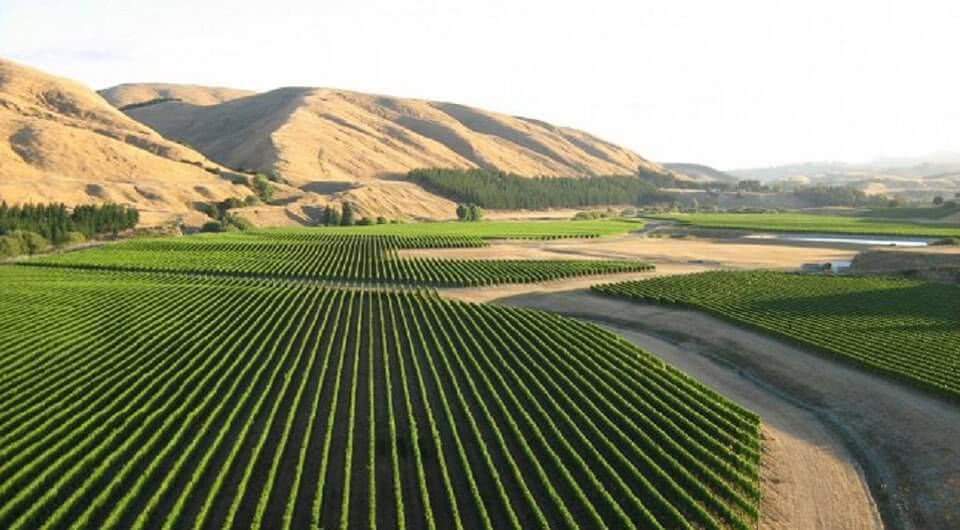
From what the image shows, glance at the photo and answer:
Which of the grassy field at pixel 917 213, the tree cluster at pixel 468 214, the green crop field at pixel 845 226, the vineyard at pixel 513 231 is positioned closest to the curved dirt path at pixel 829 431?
the vineyard at pixel 513 231

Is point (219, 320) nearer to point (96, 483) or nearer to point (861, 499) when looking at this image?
point (96, 483)

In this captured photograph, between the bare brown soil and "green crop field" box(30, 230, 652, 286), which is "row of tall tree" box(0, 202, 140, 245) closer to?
"green crop field" box(30, 230, 652, 286)

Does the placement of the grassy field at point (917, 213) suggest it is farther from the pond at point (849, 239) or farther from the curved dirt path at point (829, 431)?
the curved dirt path at point (829, 431)

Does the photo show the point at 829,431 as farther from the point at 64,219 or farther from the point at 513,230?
the point at 513,230

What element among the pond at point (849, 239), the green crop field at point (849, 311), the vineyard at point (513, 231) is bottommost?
the green crop field at point (849, 311)

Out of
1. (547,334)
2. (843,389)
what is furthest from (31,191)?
(843,389)

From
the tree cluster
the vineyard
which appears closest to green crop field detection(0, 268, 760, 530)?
the vineyard
